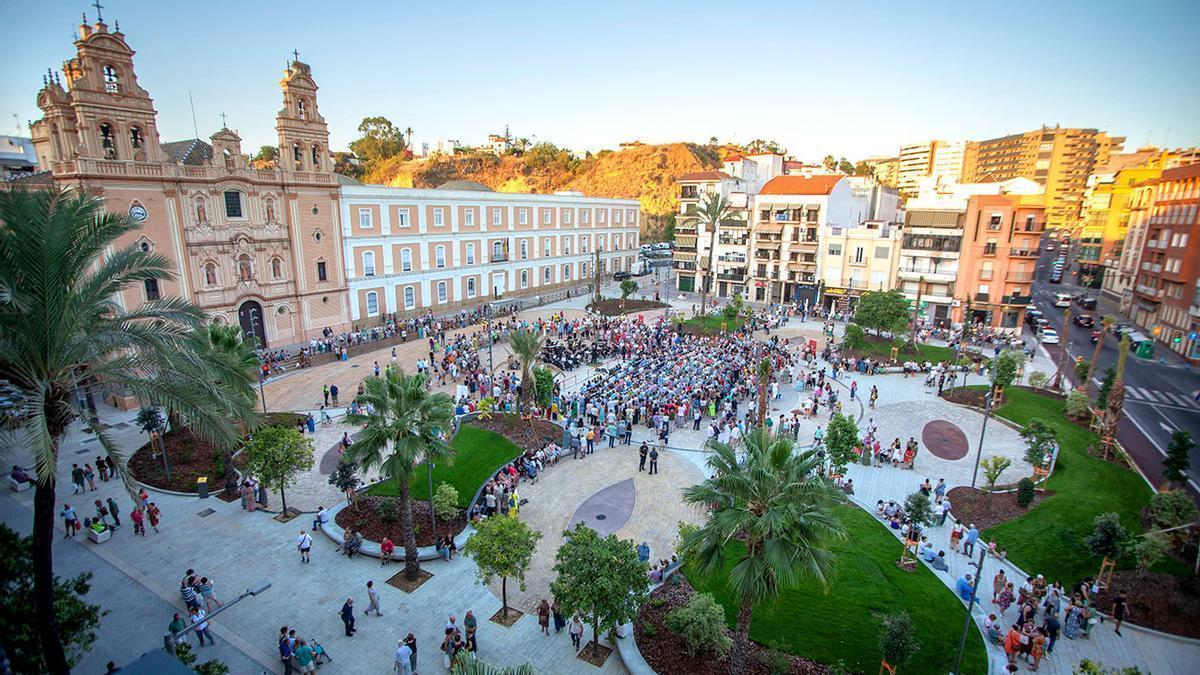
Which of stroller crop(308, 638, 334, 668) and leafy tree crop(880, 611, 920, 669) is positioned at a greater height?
leafy tree crop(880, 611, 920, 669)

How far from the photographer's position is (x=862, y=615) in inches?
587

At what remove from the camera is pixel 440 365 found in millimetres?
35375

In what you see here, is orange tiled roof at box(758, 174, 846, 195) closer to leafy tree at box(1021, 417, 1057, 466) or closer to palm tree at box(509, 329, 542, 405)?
leafy tree at box(1021, 417, 1057, 466)

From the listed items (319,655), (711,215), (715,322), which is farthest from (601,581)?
(711,215)

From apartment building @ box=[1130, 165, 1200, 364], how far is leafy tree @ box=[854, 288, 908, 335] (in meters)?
22.0

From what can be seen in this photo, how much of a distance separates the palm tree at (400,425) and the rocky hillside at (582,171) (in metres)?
95.0

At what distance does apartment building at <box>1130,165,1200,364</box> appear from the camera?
42.6 meters

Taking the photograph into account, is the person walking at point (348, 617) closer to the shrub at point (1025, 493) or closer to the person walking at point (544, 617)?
the person walking at point (544, 617)

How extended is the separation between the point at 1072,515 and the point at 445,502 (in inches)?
849

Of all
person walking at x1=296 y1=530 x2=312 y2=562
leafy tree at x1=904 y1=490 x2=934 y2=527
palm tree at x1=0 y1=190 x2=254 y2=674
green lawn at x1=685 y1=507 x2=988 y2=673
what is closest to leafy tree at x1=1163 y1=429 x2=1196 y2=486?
leafy tree at x1=904 y1=490 x2=934 y2=527

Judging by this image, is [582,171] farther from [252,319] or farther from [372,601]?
[372,601]

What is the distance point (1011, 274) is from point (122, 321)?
5479 centimetres

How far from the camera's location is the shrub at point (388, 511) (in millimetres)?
18750

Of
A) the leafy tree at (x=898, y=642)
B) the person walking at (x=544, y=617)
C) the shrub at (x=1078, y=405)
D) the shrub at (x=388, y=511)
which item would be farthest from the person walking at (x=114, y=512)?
the shrub at (x=1078, y=405)
